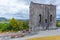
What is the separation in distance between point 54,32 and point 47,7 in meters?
0.72

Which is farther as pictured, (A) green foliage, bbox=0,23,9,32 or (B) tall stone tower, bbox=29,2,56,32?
(B) tall stone tower, bbox=29,2,56,32

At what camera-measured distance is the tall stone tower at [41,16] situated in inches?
149

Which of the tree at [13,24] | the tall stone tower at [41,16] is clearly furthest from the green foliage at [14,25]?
the tall stone tower at [41,16]

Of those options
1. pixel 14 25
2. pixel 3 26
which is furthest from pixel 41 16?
pixel 3 26

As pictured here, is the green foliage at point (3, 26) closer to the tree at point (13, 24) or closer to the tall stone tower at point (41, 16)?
the tree at point (13, 24)

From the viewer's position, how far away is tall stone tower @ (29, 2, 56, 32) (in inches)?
149

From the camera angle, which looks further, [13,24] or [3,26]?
[13,24]

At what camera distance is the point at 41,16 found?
3857 mm

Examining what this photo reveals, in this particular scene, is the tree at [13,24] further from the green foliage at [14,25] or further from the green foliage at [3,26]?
the green foliage at [3,26]

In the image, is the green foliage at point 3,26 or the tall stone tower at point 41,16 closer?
the green foliage at point 3,26

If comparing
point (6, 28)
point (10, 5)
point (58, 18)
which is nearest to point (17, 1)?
point (10, 5)

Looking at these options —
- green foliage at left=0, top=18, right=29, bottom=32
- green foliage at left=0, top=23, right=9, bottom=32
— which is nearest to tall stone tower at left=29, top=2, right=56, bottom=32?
green foliage at left=0, top=18, right=29, bottom=32

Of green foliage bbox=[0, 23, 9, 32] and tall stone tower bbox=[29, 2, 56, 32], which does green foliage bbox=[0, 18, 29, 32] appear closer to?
green foliage bbox=[0, 23, 9, 32]

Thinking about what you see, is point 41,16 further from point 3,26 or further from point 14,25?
point 3,26
